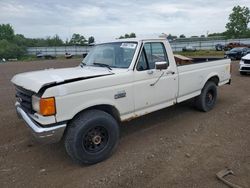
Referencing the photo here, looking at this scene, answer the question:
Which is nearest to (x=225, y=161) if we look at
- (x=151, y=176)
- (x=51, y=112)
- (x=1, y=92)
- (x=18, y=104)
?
(x=151, y=176)

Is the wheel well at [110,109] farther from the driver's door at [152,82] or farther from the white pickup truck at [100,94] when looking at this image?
the driver's door at [152,82]

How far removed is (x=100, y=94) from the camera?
391 centimetres

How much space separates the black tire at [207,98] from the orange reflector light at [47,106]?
4124 mm

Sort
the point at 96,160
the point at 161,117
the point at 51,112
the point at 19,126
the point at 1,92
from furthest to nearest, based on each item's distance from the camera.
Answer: the point at 1,92, the point at 161,117, the point at 19,126, the point at 96,160, the point at 51,112

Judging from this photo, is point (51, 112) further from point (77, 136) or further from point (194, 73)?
point (194, 73)

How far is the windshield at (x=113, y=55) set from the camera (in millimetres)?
4682

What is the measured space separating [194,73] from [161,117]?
135cm

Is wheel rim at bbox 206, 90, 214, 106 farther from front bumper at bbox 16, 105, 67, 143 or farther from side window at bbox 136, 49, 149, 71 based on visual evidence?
front bumper at bbox 16, 105, 67, 143

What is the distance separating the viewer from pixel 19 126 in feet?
19.0

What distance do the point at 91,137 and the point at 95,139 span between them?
0.08 m

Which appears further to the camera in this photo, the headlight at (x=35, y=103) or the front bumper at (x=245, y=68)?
the front bumper at (x=245, y=68)

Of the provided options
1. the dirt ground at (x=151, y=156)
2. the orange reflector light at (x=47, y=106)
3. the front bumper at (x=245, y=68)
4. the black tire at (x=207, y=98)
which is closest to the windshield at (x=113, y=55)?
the dirt ground at (x=151, y=156)

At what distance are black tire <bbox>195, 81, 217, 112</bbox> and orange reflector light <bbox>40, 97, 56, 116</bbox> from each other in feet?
13.5

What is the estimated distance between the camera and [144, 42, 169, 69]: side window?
15.9 feet
